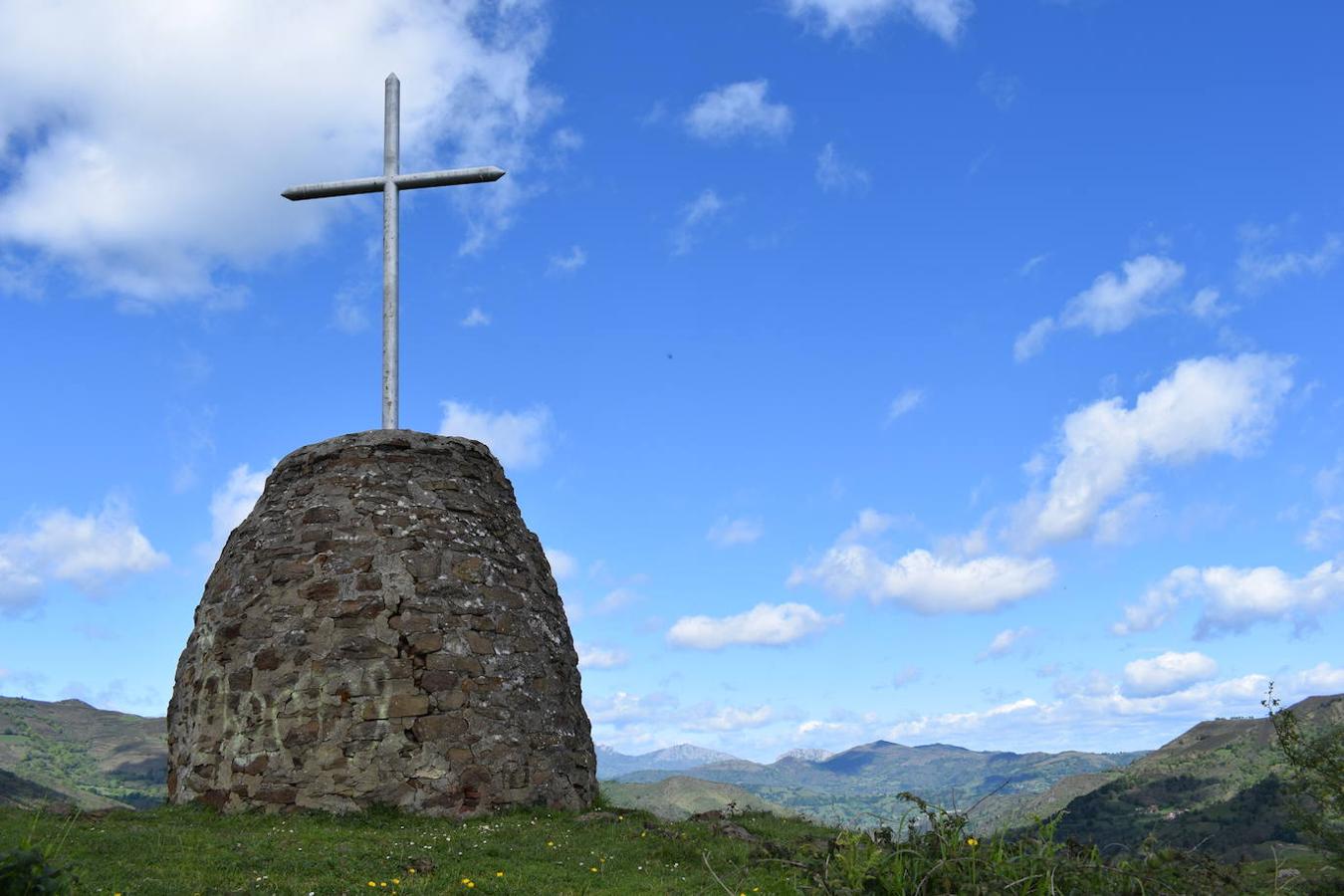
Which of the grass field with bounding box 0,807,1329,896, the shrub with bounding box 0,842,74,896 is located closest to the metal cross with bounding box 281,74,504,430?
the grass field with bounding box 0,807,1329,896

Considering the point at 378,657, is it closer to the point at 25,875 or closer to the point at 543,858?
the point at 543,858

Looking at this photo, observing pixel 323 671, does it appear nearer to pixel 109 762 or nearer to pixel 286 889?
pixel 286 889

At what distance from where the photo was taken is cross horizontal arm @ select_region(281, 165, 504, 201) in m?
16.4

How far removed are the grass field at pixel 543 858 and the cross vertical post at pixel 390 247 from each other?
6333 mm

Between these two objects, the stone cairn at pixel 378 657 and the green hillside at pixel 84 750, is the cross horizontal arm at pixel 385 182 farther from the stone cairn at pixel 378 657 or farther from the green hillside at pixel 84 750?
the green hillside at pixel 84 750

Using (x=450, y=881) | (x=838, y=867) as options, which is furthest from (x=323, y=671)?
(x=838, y=867)

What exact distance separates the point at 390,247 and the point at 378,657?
685cm

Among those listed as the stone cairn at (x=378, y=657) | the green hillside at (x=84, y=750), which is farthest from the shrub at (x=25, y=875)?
the green hillside at (x=84, y=750)

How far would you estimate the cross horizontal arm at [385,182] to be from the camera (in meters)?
16.4

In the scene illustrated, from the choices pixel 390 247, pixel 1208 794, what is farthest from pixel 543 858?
pixel 1208 794

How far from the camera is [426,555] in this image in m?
14.1

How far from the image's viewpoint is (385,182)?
54.9ft

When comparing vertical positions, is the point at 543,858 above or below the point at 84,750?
below

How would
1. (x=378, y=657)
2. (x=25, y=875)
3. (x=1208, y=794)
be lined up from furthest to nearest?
1. (x=1208, y=794)
2. (x=378, y=657)
3. (x=25, y=875)
